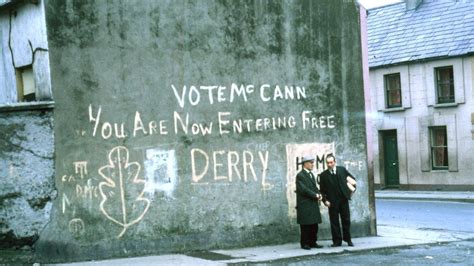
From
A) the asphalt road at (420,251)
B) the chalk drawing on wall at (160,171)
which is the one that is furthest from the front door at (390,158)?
the chalk drawing on wall at (160,171)

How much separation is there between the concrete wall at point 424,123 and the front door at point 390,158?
0.26m

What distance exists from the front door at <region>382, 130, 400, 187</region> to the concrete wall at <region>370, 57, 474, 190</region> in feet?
0.85

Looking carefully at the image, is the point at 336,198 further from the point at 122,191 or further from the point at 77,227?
the point at 77,227

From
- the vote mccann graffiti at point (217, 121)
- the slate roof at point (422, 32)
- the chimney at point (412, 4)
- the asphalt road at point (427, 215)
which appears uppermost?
the chimney at point (412, 4)

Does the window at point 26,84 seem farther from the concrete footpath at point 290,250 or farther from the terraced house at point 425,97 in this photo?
the terraced house at point 425,97

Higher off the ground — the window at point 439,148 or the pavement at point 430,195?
the window at point 439,148

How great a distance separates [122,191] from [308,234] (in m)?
3.53

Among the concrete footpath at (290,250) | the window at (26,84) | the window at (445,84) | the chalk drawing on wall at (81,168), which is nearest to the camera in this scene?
the concrete footpath at (290,250)

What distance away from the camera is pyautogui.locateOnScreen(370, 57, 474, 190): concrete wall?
2886 cm

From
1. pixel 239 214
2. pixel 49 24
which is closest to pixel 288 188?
pixel 239 214

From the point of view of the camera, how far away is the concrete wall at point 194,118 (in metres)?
11.6

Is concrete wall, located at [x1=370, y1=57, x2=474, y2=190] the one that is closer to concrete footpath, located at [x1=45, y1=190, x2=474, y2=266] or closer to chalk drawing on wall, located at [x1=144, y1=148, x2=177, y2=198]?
concrete footpath, located at [x1=45, y1=190, x2=474, y2=266]

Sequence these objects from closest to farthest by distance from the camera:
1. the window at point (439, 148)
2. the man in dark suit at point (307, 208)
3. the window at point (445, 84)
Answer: the man in dark suit at point (307, 208)
the window at point (445, 84)
the window at point (439, 148)

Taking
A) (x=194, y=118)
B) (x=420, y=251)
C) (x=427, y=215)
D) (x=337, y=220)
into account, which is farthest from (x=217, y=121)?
(x=427, y=215)
